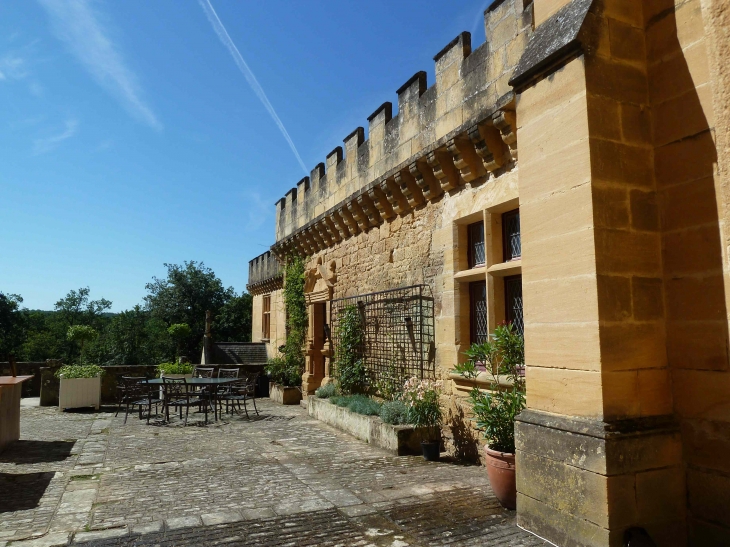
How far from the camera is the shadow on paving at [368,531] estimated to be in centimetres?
327

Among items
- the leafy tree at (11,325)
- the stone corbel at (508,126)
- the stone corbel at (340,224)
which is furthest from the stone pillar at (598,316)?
the leafy tree at (11,325)

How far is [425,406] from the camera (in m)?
5.93

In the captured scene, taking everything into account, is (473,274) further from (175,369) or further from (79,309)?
(79,309)

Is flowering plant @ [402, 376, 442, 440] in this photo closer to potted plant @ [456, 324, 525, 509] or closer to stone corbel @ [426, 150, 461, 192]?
potted plant @ [456, 324, 525, 509]

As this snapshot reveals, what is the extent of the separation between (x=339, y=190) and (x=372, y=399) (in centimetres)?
369

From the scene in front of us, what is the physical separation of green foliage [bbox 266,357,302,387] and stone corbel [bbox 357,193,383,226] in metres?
4.48

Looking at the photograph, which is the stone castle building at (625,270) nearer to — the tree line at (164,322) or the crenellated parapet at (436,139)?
the crenellated parapet at (436,139)

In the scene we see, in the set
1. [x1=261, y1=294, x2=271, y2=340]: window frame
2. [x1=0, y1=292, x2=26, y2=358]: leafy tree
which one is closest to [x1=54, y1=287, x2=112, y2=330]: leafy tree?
[x1=0, y1=292, x2=26, y2=358]: leafy tree

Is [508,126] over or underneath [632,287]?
over

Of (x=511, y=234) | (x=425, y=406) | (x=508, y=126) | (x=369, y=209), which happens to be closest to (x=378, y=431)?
(x=425, y=406)

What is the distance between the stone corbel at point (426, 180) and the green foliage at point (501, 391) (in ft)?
7.08

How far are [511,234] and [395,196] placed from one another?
2230 millimetres

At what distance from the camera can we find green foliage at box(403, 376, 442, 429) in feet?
19.5

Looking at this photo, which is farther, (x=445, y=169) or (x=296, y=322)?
(x=296, y=322)
